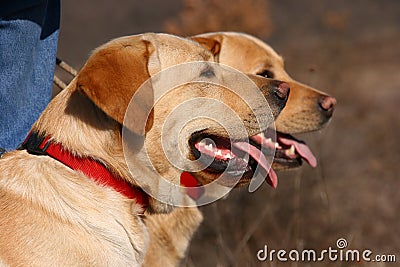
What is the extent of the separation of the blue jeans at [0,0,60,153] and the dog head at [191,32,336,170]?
120cm

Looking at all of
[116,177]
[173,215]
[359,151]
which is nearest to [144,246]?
[116,177]

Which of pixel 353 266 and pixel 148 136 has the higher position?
pixel 148 136

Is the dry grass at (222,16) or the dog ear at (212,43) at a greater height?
the dog ear at (212,43)

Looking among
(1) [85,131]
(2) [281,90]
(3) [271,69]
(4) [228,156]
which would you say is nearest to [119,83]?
(1) [85,131]

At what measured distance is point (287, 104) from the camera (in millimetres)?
5172

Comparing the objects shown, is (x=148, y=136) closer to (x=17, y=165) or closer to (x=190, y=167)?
(x=190, y=167)

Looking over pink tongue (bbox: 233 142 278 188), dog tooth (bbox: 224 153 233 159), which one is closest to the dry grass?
pink tongue (bbox: 233 142 278 188)

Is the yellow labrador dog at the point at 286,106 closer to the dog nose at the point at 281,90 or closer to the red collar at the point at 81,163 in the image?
the dog nose at the point at 281,90

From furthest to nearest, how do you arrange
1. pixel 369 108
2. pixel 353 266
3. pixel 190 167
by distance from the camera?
pixel 369 108 < pixel 353 266 < pixel 190 167

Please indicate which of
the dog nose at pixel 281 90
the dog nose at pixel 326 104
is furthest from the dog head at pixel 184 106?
the dog nose at pixel 326 104

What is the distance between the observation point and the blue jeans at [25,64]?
12.9 feet

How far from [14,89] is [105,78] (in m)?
1.09

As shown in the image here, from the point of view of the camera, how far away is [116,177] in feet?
11.2

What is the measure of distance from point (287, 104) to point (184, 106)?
65.4 inches
